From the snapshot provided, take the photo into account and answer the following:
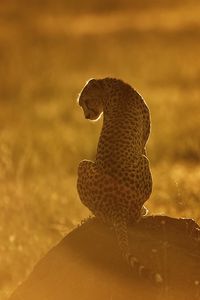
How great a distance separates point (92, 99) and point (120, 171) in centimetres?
86

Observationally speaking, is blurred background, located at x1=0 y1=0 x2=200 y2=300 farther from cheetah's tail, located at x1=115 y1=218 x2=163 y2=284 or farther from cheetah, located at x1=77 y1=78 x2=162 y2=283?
cheetah's tail, located at x1=115 y1=218 x2=163 y2=284

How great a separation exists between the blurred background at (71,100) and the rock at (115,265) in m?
1.05

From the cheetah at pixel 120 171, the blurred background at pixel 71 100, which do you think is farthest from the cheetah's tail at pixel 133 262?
the blurred background at pixel 71 100

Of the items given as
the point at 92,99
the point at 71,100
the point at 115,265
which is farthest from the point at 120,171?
the point at 71,100

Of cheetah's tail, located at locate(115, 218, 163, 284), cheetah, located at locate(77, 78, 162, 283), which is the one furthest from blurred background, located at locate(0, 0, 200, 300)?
cheetah's tail, located at locate(115, 218, 163, 284)

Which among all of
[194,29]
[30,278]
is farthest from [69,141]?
[194,29]

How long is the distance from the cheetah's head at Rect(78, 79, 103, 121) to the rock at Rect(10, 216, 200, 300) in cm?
99

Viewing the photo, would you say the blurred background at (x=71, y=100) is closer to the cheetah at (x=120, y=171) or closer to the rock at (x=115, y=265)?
the cheetah at (x=120, y=171)

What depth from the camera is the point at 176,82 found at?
18094 millimetres

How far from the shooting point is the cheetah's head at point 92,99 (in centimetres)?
783

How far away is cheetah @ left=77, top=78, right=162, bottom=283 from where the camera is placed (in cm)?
706

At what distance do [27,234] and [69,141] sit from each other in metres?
4.13

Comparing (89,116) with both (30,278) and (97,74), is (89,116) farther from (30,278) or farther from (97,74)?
(97,74)

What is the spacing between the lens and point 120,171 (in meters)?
7.18
